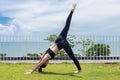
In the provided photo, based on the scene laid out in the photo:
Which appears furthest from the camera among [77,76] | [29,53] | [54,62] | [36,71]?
[29,53]

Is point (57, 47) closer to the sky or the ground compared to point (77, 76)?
closer to the sky

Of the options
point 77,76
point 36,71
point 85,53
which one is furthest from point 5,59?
point 77,76

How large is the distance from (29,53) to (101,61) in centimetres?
382

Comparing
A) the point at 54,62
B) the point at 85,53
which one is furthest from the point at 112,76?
the point at 85,53

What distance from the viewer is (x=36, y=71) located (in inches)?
Result: 552

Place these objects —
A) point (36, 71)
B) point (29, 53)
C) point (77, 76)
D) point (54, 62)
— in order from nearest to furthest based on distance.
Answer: point (77, 76), point (36, 71), point (54, 62), point (29, 53)

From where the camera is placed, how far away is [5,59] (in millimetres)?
21266

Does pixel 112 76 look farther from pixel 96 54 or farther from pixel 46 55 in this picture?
pixel 96 54

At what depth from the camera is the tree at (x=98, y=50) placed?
2193 cm

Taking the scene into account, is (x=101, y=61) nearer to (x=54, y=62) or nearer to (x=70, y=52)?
(x=54, y=62)

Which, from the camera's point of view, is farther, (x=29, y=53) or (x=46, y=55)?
(x=29, y=53)

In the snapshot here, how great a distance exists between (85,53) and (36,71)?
26.7ft

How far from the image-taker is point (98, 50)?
22469mm

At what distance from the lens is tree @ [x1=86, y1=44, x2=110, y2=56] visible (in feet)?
71.9
